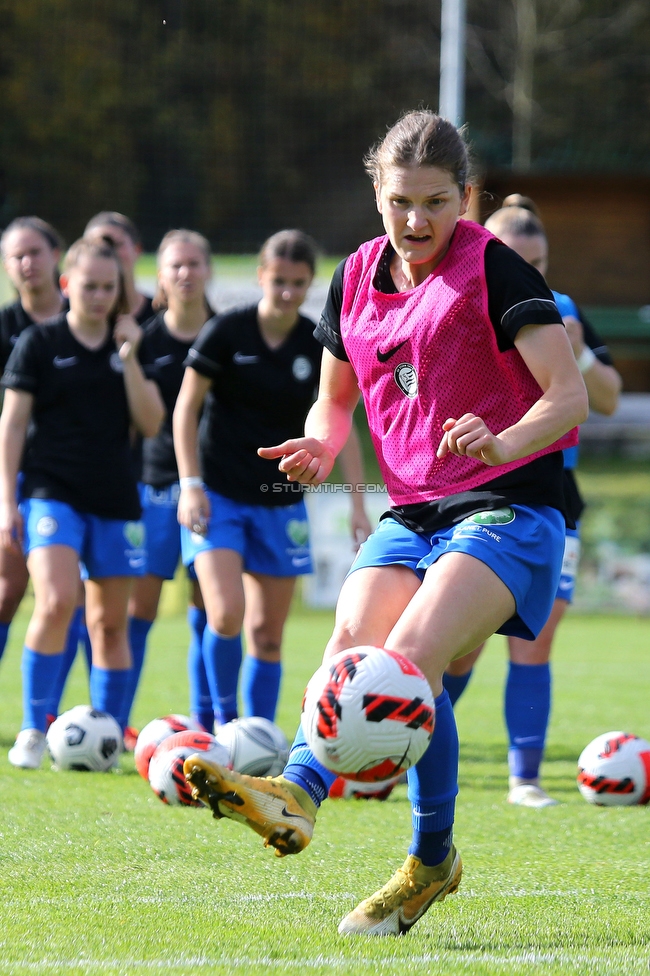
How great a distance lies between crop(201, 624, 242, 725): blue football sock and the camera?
5914 mm

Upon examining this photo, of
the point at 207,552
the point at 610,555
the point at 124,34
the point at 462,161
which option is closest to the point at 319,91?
the point at 124,34

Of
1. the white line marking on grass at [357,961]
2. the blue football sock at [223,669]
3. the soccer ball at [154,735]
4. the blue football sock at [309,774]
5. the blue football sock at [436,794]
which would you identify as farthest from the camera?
the blue football sock at [223,669]

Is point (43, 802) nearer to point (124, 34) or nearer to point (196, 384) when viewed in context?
point (196, 384)

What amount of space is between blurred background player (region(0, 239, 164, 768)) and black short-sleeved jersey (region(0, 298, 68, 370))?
58cm

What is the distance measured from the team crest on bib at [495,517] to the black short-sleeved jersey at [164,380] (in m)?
3.97

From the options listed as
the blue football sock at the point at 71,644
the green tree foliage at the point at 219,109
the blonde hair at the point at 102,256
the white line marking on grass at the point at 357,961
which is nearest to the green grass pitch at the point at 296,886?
the white line marking on grass at the point at 357,961

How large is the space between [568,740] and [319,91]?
21.9 m

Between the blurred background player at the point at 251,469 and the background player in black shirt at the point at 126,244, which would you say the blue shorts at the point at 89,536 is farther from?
the background player in black shirt at the point at 126,244

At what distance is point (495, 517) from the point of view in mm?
3186

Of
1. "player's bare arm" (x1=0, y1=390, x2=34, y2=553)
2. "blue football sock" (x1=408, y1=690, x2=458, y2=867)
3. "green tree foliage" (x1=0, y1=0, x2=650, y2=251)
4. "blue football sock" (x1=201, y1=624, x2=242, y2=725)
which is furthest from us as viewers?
"green tree foliage" (x1=0, y1=0, x2=650, y2=251)

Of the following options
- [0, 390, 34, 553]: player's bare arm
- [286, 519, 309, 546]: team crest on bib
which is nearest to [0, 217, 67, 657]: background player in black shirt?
[0, 390, 34, 553]: player's bare arm

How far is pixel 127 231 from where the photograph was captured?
7.18 meters

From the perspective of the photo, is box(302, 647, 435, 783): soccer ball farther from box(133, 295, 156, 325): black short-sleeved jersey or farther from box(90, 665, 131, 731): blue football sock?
box(133, 295, 156, 325): black short-sleeved jersey

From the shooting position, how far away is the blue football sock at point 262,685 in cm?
613
